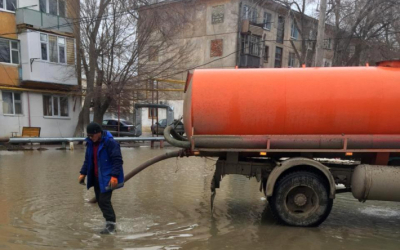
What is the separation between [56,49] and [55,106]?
379 cm

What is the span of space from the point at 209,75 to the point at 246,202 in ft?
9.79

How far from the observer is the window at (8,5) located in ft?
60.5

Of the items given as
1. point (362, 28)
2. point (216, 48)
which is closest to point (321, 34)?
point (362, 28)

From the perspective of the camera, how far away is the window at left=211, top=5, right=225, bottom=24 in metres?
30.1

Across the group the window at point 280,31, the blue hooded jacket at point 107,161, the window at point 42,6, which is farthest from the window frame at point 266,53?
the blue hooded jacket at point 107,161

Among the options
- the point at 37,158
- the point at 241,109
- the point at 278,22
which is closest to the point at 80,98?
the point at 37,158

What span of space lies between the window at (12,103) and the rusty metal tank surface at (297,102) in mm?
17826

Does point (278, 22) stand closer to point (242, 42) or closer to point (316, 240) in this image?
point (242, 42)

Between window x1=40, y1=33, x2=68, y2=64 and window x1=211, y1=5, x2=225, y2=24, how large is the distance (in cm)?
1435

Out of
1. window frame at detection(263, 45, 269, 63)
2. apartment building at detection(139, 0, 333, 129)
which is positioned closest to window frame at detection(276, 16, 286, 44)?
apartment building at detection(139, 0, 333, 129)

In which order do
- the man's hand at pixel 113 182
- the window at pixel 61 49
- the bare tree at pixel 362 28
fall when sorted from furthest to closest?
the window at pixel 61 49 → the bare tree at pixel 362 28 → the man's hand at pixel 113 182

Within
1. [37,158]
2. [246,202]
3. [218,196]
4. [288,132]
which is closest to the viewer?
[288,132]

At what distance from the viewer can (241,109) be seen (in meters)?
4.96

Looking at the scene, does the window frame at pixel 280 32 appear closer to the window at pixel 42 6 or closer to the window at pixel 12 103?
the window at pixel 42 6
